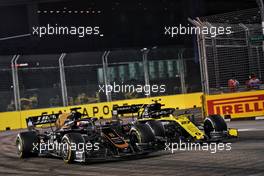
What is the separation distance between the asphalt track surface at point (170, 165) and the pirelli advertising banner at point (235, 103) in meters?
5.85

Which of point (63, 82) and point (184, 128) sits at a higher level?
point (63, 82)

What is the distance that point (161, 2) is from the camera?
1654 inches

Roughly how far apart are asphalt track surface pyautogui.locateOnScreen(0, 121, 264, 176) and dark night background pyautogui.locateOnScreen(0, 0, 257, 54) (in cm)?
2471

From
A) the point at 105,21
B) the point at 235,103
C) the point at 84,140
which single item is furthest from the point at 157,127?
the point at 105,21

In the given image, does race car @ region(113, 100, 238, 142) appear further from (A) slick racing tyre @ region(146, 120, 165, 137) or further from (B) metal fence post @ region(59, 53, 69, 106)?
(B) metal fence post @ region(59, 53, 69, 106)

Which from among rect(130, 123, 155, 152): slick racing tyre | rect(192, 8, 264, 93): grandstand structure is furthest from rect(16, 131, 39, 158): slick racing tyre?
rect(192, 8, 264, 93): grandstand structure

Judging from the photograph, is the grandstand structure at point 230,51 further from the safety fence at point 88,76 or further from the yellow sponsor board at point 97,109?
the safety fence at point 88,76

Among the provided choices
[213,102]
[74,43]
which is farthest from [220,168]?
[74,43]

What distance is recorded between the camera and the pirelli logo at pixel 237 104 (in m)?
18.5

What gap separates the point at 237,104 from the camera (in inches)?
731

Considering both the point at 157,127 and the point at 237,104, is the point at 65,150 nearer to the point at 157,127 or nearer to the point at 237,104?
the point at 157,127

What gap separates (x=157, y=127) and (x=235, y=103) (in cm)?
724

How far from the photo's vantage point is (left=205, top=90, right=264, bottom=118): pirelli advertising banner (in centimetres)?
1850

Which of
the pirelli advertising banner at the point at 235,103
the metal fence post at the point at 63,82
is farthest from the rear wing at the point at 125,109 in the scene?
the metal fence post at the point at 63,82
